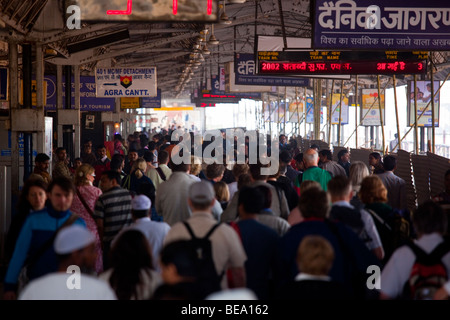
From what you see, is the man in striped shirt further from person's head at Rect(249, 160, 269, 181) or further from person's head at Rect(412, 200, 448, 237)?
person's head at Rect(412, 200, 448, 237)

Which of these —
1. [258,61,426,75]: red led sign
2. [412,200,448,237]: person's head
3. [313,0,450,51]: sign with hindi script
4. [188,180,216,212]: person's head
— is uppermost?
[313,0,450,51]: sign with hindi script

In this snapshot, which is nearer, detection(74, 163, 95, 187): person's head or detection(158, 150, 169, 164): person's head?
detection(74, 163, 95, 187): person's head

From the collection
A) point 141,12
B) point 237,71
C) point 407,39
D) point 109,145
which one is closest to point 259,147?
point 237,71

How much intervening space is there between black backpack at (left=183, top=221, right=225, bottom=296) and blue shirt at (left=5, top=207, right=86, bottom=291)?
148 cm

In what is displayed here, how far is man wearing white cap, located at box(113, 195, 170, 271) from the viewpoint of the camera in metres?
6.11

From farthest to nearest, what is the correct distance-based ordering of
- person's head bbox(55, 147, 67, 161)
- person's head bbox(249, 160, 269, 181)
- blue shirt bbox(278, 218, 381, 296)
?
person's head bbox(55, 147, 67, 161) → person's head bbox(249, 160, 269, 181) → blue shirt bbox(278, 218, 381, 296)

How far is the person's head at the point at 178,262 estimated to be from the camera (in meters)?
4.38

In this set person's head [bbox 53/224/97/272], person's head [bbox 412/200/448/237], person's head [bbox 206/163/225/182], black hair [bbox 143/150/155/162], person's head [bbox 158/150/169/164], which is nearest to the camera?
person's head [bbox 53/224/97/272]

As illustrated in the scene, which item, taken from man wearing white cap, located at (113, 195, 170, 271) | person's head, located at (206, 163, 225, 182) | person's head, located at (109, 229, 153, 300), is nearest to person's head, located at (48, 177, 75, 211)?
man wearing white cap, located at (113, 195, 170, 271)

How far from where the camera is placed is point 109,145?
950 inches

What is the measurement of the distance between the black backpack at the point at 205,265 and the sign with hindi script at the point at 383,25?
5438 millimetres

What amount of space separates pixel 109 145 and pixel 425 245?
2001cm

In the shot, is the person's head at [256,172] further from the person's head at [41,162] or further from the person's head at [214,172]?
the person's head at [41,162]

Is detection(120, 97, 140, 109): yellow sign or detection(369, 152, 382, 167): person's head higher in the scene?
detection(120, 97, 140, 109): yellow sign
